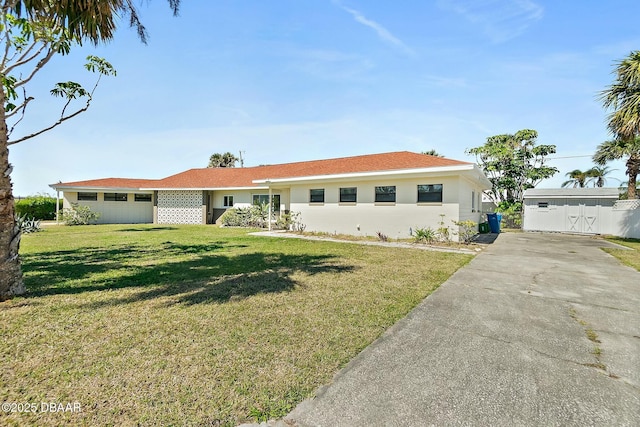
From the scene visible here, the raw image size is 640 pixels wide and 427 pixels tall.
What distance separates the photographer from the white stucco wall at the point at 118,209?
22203 millimetres

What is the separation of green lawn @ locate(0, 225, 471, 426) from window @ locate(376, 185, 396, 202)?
21.3 feet

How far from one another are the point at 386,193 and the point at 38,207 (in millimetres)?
27922

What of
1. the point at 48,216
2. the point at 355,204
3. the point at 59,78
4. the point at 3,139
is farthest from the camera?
the point at 48,216

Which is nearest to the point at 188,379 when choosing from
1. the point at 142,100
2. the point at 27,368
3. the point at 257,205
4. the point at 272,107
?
the point at 27,368

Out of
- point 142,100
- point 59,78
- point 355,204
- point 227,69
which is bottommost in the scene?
point 355,204

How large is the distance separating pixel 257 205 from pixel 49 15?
15.1 metres

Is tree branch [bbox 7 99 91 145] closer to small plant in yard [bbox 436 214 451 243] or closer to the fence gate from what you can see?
small plant in yard [bbox 436 214 451 243]

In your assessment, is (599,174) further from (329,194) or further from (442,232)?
(329,194)

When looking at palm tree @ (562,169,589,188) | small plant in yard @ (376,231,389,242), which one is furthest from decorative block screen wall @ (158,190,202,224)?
palm tree @ (562,169,589,188)

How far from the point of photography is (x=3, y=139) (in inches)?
172

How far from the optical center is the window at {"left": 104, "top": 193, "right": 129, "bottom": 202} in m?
23.2

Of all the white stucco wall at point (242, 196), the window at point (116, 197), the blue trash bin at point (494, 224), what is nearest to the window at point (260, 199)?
the white stucco wall at point (242, 196)

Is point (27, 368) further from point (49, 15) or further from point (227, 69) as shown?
point (227, 69)

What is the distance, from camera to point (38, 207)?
23172 mm
